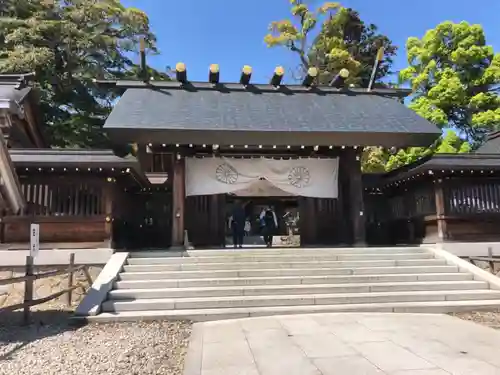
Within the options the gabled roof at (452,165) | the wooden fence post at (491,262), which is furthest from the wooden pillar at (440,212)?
the wooden fence post at (491,262)

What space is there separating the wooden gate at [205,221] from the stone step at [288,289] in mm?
4280

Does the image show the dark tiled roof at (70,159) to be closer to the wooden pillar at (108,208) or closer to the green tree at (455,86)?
the wooden pillar at (108,208)

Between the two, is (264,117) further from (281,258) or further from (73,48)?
(73,48)

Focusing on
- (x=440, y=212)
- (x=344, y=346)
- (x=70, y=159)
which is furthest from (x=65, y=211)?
(x=440, y=212)

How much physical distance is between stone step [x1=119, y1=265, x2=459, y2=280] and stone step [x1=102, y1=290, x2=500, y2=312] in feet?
3.13

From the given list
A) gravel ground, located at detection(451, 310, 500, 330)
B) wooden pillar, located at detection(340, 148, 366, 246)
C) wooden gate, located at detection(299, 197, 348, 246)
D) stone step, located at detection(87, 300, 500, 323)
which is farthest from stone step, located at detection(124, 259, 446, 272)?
wooden gate, located at detection(299, 197, 348, 246)

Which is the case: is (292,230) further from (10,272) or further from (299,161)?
(10,272)

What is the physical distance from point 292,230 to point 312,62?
10789mm

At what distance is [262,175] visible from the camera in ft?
37.4

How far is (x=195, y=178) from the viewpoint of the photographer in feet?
36.6

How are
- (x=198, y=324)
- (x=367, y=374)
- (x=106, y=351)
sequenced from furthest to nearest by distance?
(x=198, y=324), (x=106, y=351), (x=367, y=374)

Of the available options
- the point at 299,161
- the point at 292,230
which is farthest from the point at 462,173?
the point at 292,230

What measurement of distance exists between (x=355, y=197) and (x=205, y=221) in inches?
178

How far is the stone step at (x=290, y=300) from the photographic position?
691 cm
